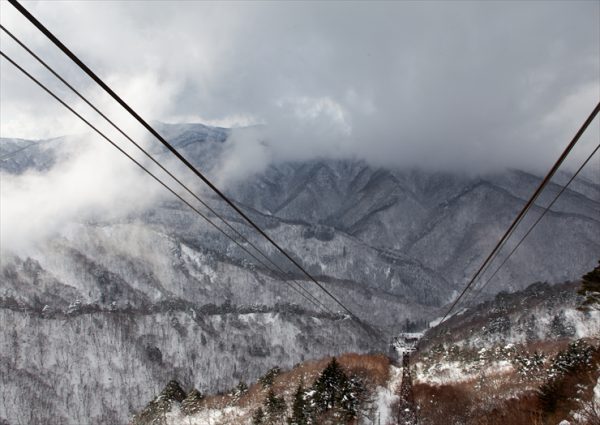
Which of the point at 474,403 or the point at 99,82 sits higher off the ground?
the point at 99,82

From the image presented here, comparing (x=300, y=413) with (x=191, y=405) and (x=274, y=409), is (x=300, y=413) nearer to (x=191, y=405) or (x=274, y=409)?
(x=274, y=409)

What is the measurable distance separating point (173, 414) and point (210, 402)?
2088cm

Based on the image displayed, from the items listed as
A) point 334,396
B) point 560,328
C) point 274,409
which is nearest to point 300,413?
point 334,396

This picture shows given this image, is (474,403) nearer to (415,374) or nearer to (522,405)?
(522,405)

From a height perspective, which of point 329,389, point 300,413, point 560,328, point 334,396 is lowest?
point 300,413

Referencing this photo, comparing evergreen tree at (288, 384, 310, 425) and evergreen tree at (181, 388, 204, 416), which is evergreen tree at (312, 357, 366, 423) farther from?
evergreen tree at (181, 388, 204, 416)

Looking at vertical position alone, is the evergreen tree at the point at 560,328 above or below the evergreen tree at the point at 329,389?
above

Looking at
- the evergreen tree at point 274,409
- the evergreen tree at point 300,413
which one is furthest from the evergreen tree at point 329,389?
the evergreen tree at point 274,409

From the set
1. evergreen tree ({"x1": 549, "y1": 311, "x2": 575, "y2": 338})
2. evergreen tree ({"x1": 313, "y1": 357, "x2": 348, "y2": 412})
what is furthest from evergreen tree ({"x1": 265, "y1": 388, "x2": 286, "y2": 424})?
evergreen tree ({"x1": 549, "y1": 311, "x2": 575, "y2": 338})

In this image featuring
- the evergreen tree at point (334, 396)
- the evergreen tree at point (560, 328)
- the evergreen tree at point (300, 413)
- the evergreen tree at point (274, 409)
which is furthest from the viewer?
the evergreen tree at point (560, 328)

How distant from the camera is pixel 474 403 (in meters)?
85.0

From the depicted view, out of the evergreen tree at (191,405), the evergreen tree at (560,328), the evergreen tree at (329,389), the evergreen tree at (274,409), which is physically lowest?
the evergreen tree at (191,405)

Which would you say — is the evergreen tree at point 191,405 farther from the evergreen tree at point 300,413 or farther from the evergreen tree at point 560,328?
the evergreen tree at point 560,328

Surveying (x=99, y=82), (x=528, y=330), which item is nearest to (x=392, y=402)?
(x=99, y=82)
